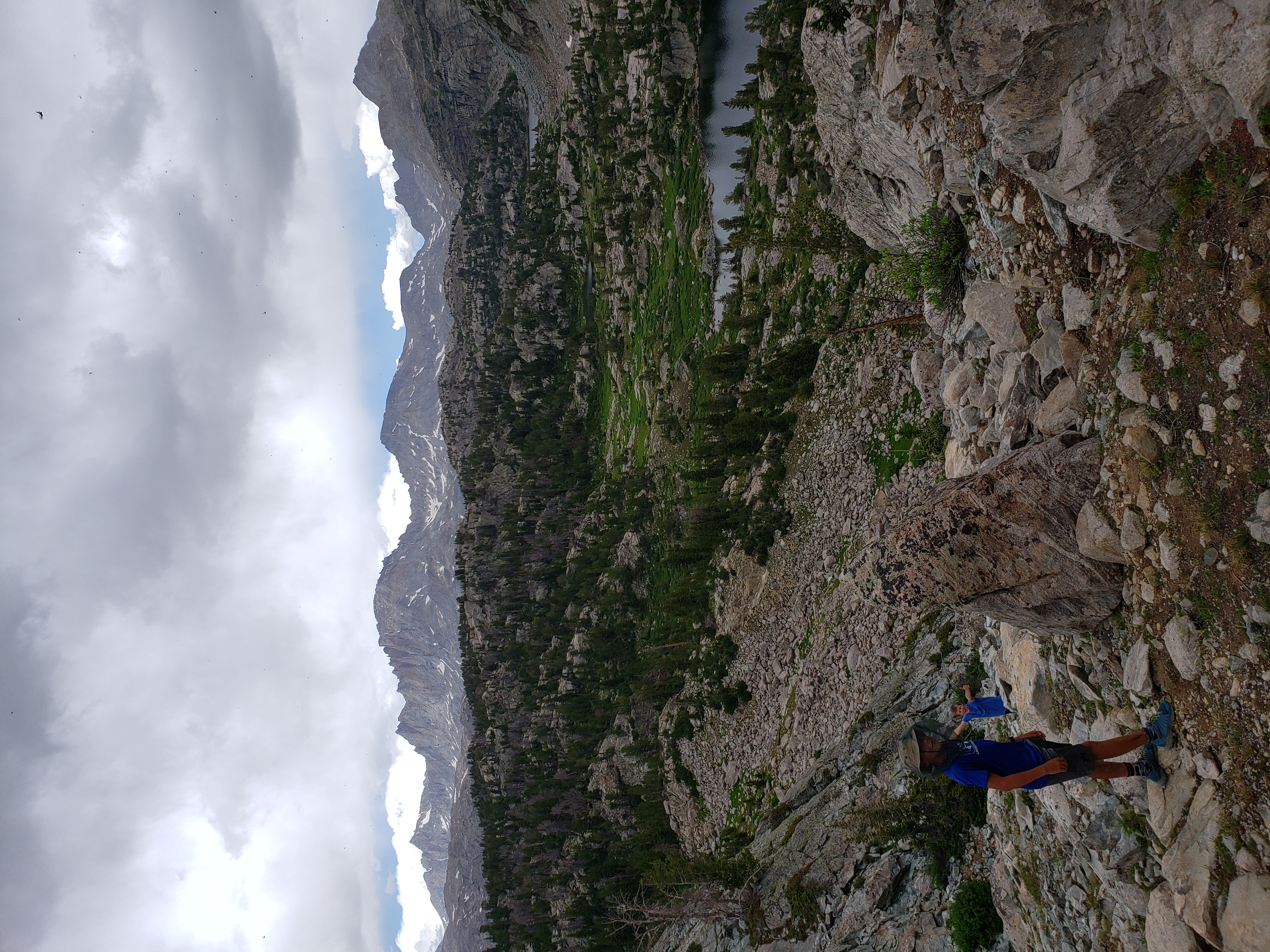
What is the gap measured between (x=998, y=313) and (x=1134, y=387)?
3200 millimetres

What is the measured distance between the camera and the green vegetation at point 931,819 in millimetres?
10203

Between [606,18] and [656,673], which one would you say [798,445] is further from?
[606,18]

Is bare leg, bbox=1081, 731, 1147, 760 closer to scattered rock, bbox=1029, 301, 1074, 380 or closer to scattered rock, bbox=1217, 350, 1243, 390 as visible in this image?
scattered rock, bbox=1217, 350, 1243, 390

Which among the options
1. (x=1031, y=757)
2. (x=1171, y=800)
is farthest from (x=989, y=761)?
(x=1171, y=800)

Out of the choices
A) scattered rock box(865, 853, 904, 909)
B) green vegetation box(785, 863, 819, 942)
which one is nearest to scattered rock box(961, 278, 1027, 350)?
scattered rock box(865, 853, 904, 909)

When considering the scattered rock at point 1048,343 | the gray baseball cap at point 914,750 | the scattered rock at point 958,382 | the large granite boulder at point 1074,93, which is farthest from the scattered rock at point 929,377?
the gray baseball cap at point 914,750

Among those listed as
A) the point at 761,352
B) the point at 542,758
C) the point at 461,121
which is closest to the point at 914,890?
the point at 761,352

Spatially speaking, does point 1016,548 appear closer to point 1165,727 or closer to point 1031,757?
point 1165,727

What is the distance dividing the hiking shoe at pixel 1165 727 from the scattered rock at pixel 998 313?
470 centimetres

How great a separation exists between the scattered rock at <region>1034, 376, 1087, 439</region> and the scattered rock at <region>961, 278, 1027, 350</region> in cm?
119

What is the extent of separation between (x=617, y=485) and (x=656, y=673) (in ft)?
66.4

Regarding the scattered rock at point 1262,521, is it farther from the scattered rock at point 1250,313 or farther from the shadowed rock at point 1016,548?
the shadowed rock at point 1016,548

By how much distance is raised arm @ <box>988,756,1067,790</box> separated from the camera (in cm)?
638

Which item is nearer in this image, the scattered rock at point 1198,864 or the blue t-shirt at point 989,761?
the scattered rock at point 1198,864
